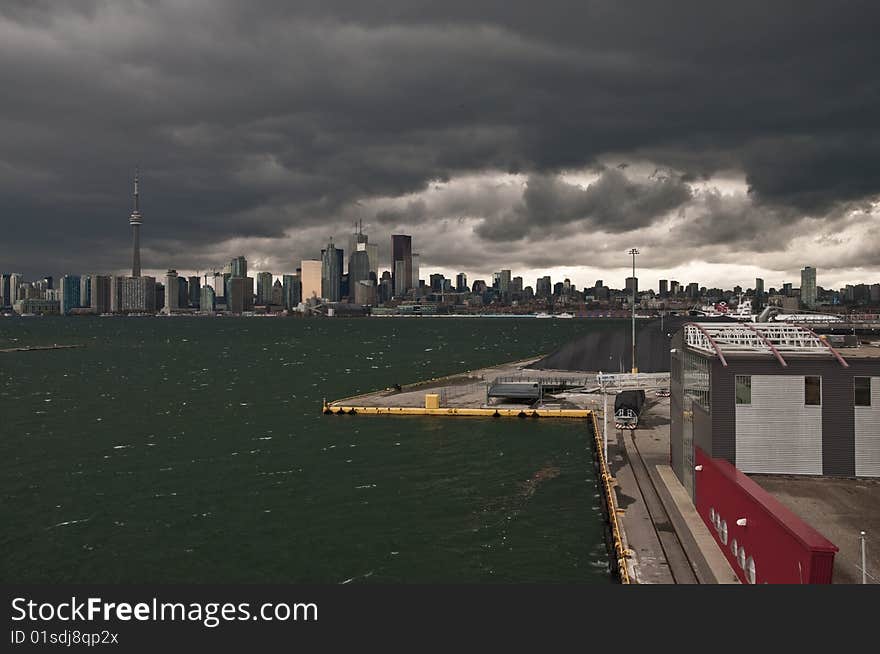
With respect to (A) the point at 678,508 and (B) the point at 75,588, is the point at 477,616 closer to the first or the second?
(B) the point at 75,588

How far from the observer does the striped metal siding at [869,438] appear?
2964 cm

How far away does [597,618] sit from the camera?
45.0 feet

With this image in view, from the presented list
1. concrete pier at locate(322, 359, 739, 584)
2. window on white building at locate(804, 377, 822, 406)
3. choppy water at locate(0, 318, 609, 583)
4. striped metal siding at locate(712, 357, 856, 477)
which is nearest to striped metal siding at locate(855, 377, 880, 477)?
striped metal siding at locate(712, 357, 856, 477)

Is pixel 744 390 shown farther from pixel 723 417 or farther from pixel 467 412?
pixel 467 412

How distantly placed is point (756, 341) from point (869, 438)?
21.4 feet

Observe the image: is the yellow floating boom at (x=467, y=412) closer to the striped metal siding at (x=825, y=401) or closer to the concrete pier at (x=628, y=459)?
the concrete pier at (x=628, y=459)

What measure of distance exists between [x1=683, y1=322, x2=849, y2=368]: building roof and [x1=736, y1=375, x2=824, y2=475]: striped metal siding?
1.38 meters

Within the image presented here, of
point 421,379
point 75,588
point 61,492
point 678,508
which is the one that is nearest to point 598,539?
point 678,508

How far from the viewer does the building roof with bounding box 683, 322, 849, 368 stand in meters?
31.4

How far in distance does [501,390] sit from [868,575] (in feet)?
188

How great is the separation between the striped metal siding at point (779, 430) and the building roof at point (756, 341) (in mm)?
1378

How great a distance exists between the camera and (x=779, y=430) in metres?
30.0

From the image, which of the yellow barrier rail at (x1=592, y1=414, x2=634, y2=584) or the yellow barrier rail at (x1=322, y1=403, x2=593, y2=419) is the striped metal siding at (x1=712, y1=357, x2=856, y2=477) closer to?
the yellow barrier rail at (x1=592, y1=414, x2=634, y2=584)

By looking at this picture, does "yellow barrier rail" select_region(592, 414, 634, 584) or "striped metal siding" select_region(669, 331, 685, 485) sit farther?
"striped metal siding" select_region(669, 331, 685, 485)
